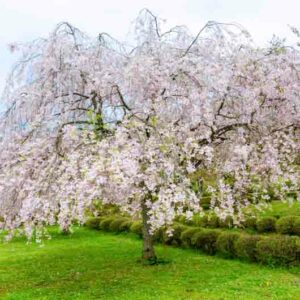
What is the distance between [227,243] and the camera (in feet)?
50.5

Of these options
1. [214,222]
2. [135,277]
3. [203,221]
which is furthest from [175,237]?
[135,277]

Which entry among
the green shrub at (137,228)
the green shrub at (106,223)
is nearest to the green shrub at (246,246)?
the green shrub at (137,228)

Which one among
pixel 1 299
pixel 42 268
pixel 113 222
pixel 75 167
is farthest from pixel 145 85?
pixel 113 222

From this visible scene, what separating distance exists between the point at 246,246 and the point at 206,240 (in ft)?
7.80

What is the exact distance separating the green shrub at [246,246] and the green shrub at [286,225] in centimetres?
296

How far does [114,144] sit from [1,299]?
4412mm

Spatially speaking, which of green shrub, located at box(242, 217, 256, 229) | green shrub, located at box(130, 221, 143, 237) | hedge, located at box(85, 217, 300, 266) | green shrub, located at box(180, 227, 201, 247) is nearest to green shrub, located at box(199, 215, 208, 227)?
green shrub, located at box(242, 217, 256, 229)

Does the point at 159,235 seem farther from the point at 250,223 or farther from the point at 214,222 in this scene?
the point at 250,223

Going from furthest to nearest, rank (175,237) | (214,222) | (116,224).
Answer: (116,224), (214,222), (175,237)

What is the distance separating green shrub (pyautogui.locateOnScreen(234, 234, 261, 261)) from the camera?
14336 millimetres

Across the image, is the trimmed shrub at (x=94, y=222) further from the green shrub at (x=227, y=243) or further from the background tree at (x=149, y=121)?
the background tree at (x=149, y=121)

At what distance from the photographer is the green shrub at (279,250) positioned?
43.3 feet

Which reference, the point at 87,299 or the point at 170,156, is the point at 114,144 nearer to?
the point at 170,156

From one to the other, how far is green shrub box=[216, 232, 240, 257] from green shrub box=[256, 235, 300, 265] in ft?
4.37
